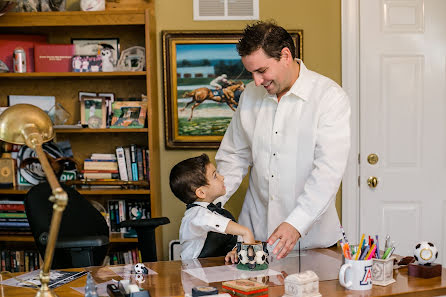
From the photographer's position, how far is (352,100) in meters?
3.87

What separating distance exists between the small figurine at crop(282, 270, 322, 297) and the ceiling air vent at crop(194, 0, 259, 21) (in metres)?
2.43

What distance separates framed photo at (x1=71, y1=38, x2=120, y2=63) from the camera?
376 centimetres

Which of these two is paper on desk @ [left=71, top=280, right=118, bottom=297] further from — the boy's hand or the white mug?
the white mug

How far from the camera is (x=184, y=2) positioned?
12.4 feet

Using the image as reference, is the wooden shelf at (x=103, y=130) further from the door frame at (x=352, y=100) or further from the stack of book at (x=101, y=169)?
the door frame at (x=352, y=100)

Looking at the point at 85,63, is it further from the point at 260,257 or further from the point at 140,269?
the point at 260,257

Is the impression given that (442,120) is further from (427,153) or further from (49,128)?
(49,128)

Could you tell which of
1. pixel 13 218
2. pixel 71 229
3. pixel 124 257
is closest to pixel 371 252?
pixel 71 229

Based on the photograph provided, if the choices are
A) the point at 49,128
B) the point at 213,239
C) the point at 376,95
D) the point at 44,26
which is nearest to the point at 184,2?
the point at 44,26

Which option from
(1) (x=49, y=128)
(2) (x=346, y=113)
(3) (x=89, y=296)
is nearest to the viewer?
(3) (x=89, y=296)

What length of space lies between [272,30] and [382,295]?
1.16 meters

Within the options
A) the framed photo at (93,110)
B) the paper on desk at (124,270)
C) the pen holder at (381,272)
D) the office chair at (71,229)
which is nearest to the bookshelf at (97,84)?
the framed photo at (93,110)

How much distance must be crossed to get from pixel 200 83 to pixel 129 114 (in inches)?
20.4

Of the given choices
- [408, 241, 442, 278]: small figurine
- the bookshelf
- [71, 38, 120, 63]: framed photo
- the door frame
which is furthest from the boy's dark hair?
the door frame
